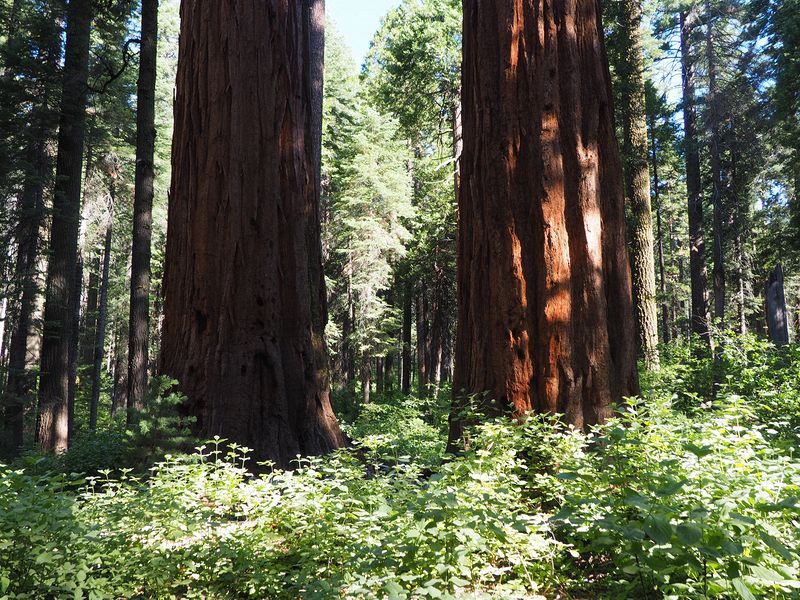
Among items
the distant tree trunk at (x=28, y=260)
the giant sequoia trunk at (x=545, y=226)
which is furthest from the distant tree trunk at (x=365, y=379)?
the giant sequoia trunk at (x=545, y=226)

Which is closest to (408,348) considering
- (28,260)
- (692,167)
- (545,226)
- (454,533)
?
(692,167)

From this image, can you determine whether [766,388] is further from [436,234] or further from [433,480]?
[436,234]

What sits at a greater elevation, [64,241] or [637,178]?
[637,178]

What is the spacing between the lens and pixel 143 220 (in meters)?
11.0

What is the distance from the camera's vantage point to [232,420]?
18.9 feet

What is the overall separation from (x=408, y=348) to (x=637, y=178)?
562 inches

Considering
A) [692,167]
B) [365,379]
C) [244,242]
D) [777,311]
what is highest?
[692,167]

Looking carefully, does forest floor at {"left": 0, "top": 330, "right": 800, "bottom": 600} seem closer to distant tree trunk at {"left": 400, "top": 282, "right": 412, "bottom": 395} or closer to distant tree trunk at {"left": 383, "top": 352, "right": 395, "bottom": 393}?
distant tree trunk at {"left": 400, "top": 282, "right": 412, "bottom": 395}

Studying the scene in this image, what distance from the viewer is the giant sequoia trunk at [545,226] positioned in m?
4.88

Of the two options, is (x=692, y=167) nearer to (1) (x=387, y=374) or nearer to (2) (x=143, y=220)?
(1) (x=387, y=374)

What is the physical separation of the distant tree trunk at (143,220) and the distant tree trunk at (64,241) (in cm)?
265

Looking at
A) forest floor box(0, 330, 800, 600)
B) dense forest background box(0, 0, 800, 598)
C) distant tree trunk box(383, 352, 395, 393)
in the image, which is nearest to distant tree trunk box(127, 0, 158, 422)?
dense forest background box(0, 0, 800, 598)

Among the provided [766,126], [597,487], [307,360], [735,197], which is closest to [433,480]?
[597,487]

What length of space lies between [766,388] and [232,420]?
7.01m
